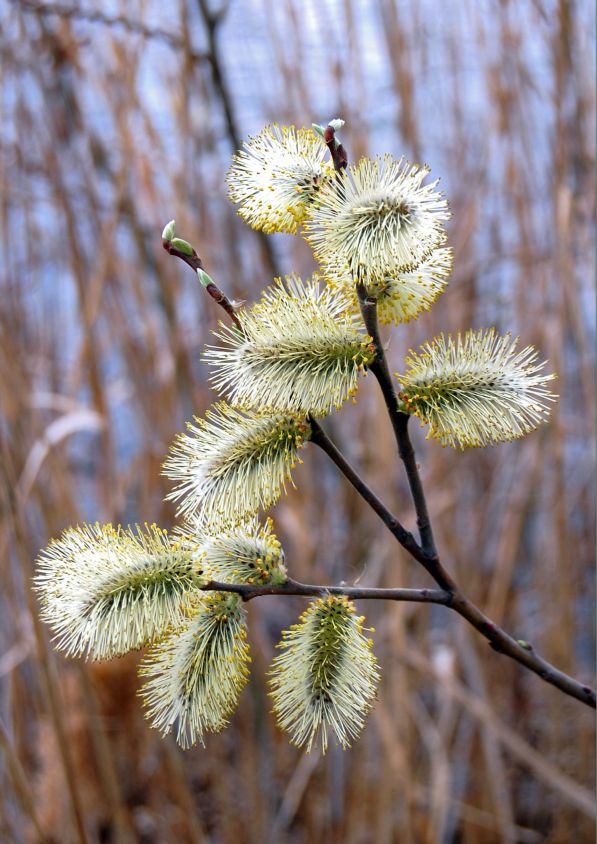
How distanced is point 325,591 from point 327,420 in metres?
0.84

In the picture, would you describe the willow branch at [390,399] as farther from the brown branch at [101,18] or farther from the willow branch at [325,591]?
the brown branch at [101,18]

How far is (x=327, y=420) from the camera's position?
1.34 metres

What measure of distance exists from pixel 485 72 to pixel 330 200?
112 cm

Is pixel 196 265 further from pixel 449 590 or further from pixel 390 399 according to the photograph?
pixel 449 590

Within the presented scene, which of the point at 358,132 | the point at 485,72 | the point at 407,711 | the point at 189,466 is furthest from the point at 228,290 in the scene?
the point at 189,466

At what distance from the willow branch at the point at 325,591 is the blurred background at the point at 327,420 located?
0.65 meters

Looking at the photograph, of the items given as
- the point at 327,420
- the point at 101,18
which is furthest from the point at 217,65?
the point at 327,420

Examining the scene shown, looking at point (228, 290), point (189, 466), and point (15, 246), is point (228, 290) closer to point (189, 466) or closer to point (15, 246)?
point (15, 246)

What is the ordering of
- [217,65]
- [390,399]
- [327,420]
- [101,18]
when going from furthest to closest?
[327,420]
[217,65]
[101,18]
[390,399]

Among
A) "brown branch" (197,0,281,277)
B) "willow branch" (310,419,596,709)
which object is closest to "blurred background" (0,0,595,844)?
"brown branch" (197,0,281,277)

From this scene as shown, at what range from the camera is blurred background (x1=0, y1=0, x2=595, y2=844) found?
1218 millimetres

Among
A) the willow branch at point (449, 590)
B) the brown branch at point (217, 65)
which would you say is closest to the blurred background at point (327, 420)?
the brown branch at point (217, 65)

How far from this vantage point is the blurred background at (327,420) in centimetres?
122

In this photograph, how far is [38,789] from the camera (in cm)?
157
